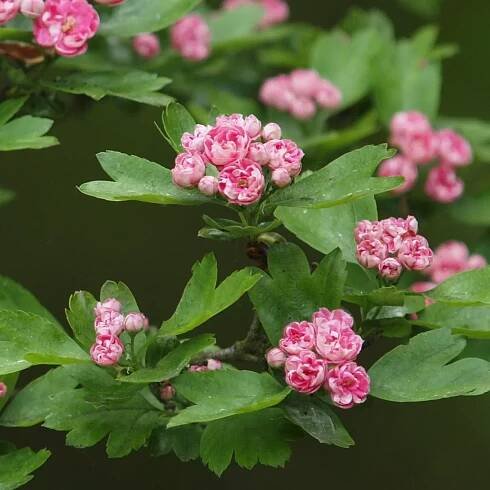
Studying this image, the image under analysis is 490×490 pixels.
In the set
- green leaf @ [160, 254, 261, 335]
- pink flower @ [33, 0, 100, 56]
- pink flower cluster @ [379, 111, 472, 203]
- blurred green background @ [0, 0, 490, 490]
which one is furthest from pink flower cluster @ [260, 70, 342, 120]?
green leaf @ [160, 254, 261, 335]

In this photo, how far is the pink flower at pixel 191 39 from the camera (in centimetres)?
171

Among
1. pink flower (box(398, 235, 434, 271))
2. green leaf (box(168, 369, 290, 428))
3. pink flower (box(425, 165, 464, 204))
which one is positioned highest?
pink flower (box(398, 235, 434, 271))

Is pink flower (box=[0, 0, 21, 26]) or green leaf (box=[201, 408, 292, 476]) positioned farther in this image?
pink flower (box=[0, 0, 21, 26])

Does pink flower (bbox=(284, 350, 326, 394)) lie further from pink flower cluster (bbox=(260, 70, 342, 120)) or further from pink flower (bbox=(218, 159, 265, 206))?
pink flower cluster (bbox=(260, 70, 342, 120))

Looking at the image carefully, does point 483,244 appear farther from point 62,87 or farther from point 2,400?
point 2,400

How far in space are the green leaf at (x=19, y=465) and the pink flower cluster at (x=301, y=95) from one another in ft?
2.64

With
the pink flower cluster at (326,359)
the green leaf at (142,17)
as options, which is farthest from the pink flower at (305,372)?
the green leaf at (142,17)

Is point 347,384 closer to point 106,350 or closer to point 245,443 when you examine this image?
point 245,443

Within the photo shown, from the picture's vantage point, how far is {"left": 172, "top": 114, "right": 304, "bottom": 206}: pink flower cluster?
3.29 feet

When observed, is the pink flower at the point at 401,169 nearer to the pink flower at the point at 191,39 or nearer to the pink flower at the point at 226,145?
the pink flower at the point at 191,39

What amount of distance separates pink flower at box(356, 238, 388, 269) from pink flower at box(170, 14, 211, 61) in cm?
73

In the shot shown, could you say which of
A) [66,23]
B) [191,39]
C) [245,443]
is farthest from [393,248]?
[191,39]

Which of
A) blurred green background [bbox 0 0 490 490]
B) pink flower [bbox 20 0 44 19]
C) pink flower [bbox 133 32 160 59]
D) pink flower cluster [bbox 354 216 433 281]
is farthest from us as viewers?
blurred green background [bbox 0 0 490 490]

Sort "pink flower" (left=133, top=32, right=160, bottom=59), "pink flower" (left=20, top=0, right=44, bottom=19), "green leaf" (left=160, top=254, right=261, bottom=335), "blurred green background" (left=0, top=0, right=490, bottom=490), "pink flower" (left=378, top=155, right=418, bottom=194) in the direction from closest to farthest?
1. "green leaf" (left=160, top=254, right=261, bottom=335)
2. "pink flower" (left=20, top=0, right=44, bottom=19)
3. "pink flower" (left=378, top=155, right=418, bottom=194)
4. "pink flower" (left=133, top=32, right=160, bottom=59)
5. "blurred green background" (left=0, top=0, right=490, bottom=490)
